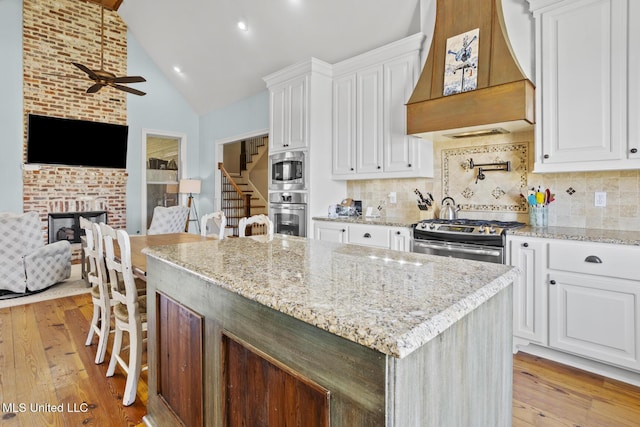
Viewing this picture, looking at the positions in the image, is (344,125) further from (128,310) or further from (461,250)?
(128,310)

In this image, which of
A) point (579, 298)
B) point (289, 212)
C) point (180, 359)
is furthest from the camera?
point (289, 212)

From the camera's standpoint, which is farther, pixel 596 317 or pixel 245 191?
pixel 245 191

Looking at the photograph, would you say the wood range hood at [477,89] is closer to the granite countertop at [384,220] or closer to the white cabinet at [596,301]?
the granite countertop at [384,220]

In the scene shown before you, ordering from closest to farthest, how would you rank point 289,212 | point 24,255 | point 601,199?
point 601,199 < point 24,255 < point 289,212

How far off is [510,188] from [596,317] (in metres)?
1.27

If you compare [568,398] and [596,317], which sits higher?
[596,317]

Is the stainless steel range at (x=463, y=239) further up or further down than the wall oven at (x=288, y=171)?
further down

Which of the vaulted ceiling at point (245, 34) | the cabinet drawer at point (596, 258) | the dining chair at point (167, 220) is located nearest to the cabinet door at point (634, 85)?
the cabinet drawer at point (596, 258)

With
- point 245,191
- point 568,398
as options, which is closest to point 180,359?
point 568,398

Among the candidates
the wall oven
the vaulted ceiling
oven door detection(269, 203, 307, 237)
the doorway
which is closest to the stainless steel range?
oven door detection(269, 203, 307, 237)

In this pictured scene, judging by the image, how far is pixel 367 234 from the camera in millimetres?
3549

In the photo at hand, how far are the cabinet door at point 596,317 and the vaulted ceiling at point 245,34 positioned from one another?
2793 millimetres

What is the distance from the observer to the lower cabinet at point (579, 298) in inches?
86.2

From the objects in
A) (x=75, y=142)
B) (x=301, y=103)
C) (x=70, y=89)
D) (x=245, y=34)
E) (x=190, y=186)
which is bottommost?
(x=190, y=186)
